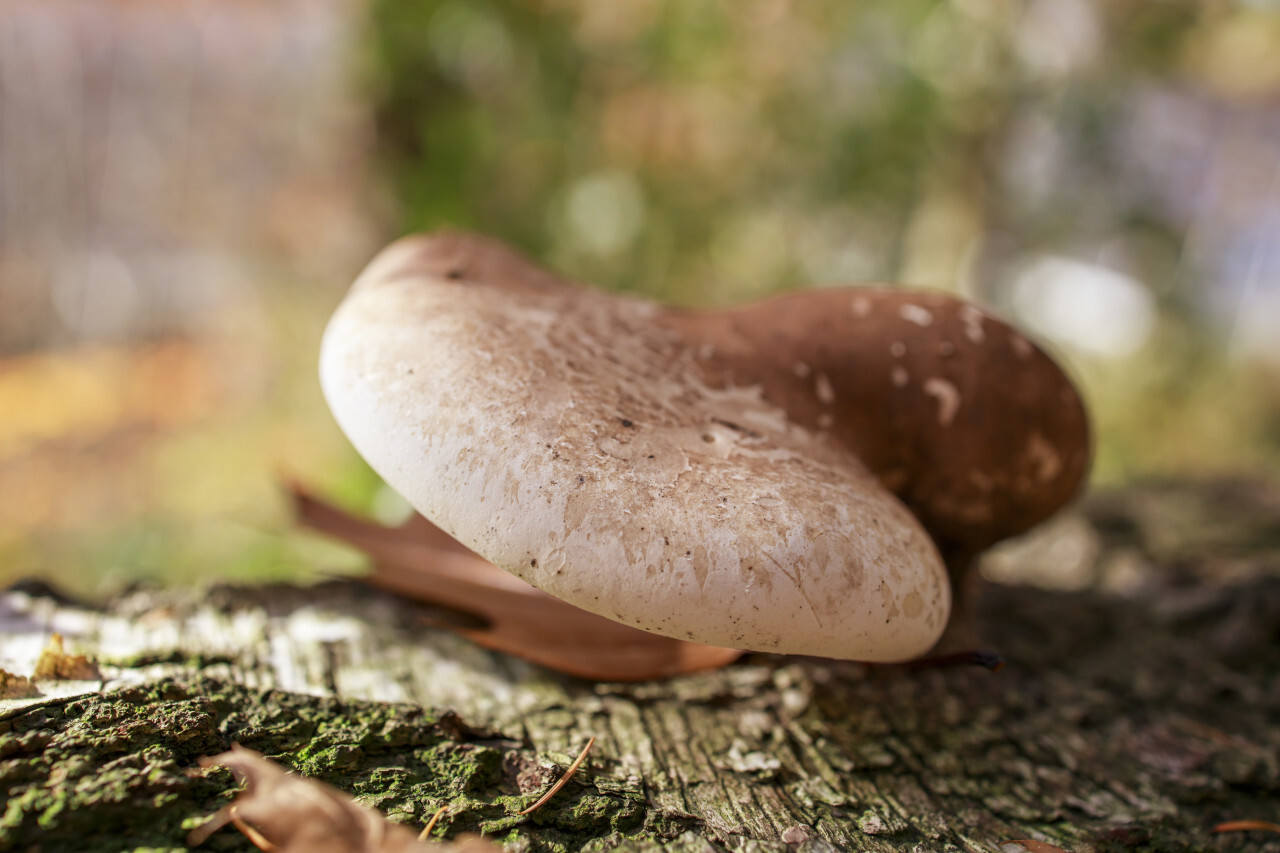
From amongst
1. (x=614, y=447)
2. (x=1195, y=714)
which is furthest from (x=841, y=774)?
(x=1195, y=714)

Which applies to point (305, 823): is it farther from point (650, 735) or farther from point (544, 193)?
point (544, 193)

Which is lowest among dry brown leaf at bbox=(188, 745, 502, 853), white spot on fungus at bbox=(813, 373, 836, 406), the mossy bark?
the mossy bark

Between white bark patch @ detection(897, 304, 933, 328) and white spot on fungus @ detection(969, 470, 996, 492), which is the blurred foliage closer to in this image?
white bark patch @ detection(897, 304, 933, 328)

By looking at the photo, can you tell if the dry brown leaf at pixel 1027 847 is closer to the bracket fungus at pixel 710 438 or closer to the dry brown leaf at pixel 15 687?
the bracket fungus at pixel 710 438

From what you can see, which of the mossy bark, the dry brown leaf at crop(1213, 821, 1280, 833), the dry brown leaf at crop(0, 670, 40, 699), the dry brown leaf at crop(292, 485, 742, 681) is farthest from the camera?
the dry brown leaf at crop(292, 485, 742, 681)

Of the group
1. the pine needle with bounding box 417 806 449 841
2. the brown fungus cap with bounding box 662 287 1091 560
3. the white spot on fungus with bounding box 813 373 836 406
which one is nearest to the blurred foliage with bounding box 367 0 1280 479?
the brown fungus cap with bounding box 662 287 1091 560

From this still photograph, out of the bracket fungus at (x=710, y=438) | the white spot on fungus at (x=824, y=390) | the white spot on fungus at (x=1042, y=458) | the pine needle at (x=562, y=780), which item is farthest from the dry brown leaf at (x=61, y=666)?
the white spot on fungus at (x=1042, y=458)

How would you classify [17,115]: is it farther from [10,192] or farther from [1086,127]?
[1086,127]
